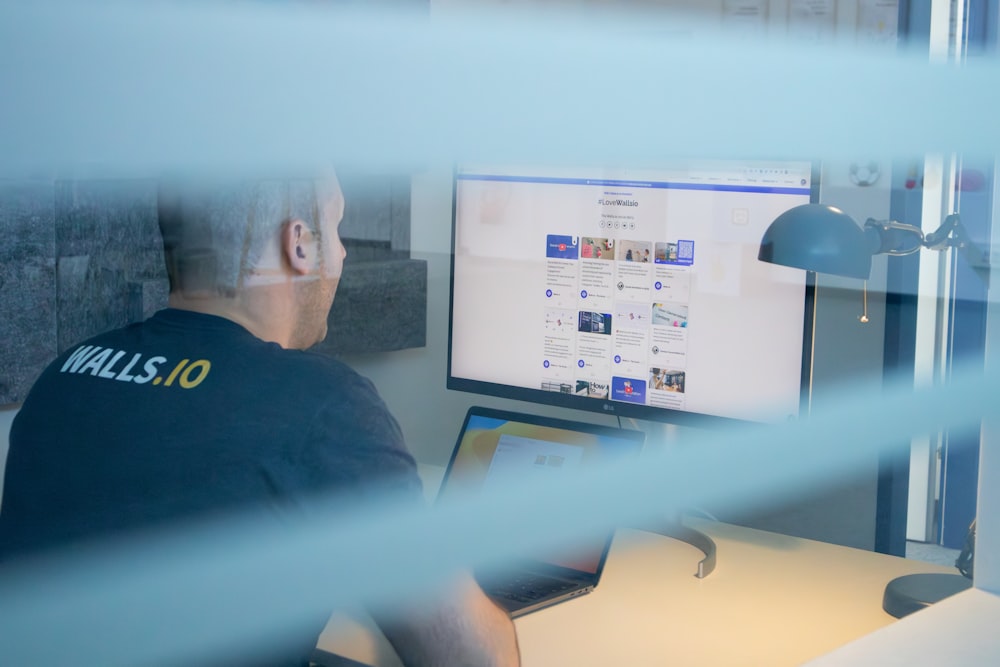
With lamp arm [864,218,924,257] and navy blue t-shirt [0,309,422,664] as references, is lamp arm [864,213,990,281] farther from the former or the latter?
navy blue t-shirt [0,309,422,664]

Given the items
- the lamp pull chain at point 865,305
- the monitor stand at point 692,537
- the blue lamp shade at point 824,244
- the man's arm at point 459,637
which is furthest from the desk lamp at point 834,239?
the man's arm at point 459,637

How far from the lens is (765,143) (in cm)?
25

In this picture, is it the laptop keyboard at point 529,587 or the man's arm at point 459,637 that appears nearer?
the man's arm at point 459,637

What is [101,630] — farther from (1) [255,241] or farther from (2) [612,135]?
(1) [255,241]

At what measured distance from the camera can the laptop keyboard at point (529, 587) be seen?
865 millimetres

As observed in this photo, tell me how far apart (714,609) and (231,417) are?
49 cm

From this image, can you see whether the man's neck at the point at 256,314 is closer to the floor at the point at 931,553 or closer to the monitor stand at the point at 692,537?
the monitor stand at the point at 692,537

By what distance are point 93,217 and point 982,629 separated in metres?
0.50

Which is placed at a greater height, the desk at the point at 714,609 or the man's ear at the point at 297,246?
the man's ear at the point at 297,246

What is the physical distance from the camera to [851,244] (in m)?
0.83

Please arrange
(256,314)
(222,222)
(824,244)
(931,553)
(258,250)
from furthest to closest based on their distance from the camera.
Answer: (931,553) → (824,244) → (256,314) → (258,250) → (222,222)

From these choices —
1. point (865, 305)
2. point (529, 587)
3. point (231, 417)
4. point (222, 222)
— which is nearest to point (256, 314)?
point (231, 417)

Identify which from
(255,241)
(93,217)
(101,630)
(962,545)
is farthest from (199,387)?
(962,545)

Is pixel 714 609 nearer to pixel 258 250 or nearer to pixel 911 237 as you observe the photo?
pixel 911 237
